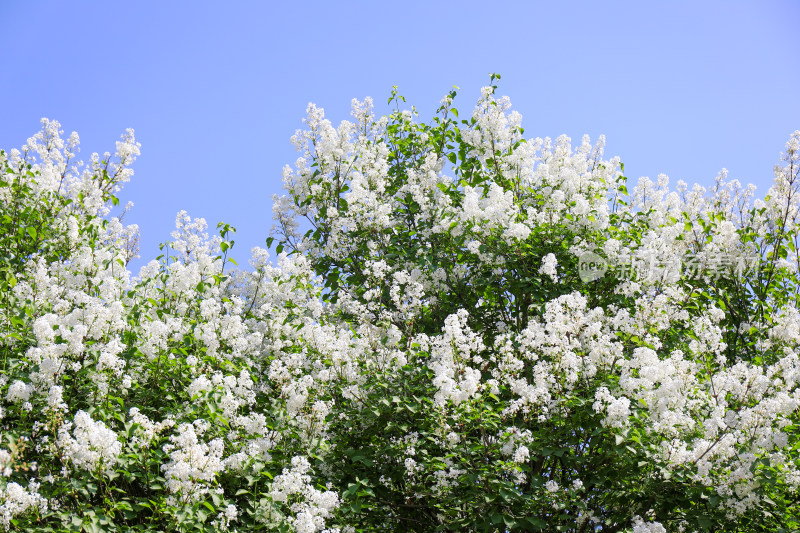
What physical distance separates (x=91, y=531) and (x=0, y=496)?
2.34 feet

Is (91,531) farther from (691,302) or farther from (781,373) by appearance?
(691,302)

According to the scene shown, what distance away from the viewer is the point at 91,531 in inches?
208

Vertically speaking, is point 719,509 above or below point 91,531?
above

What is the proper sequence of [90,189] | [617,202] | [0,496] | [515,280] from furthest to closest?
[617,202]
[90,189]
[515,280]
[0,496]

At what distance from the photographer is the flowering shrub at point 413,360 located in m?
6.23

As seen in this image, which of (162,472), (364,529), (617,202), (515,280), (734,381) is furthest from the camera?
(617,202)

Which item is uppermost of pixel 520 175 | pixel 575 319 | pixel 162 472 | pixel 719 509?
pixel 520 175

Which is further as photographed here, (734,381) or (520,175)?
(520,175)

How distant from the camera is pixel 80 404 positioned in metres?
6.58

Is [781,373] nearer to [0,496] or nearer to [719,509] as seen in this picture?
[719,509]

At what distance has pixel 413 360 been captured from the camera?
830cm

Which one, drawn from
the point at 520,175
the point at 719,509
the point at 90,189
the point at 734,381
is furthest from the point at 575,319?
the point at 90,189

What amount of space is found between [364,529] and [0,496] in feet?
12.6

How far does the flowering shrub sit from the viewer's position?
20.5 ft
